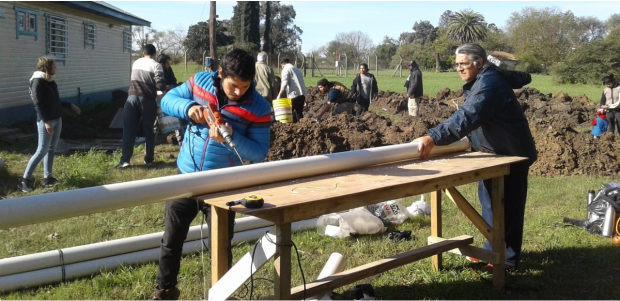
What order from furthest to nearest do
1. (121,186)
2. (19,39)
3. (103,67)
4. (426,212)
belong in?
(103,67)
(19,39)
(426,212)
(121,186)

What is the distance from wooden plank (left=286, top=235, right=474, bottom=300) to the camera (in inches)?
143

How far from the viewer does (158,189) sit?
10.3 feet

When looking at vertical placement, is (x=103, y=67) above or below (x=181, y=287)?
above

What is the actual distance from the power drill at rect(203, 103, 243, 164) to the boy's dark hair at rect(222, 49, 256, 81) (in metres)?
0.24

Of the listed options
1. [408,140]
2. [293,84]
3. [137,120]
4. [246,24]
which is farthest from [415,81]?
[246,24]

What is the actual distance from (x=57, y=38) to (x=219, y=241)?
622 inches

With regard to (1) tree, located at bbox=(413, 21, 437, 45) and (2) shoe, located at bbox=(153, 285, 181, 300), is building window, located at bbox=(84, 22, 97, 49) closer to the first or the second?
(2) shoe, located at bbox=(153, 285, 181, 300)

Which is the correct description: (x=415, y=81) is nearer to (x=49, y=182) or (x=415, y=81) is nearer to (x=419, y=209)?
(x=419, y=209)

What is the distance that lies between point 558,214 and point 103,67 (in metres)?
18.8

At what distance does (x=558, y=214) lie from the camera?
680cm

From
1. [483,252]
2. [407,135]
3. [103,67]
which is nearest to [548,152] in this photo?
[407,135]

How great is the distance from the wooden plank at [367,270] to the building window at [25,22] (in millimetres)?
13078

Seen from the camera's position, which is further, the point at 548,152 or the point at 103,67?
the point at 103,67

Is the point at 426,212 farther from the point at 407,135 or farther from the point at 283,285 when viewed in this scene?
the point at 407,135
